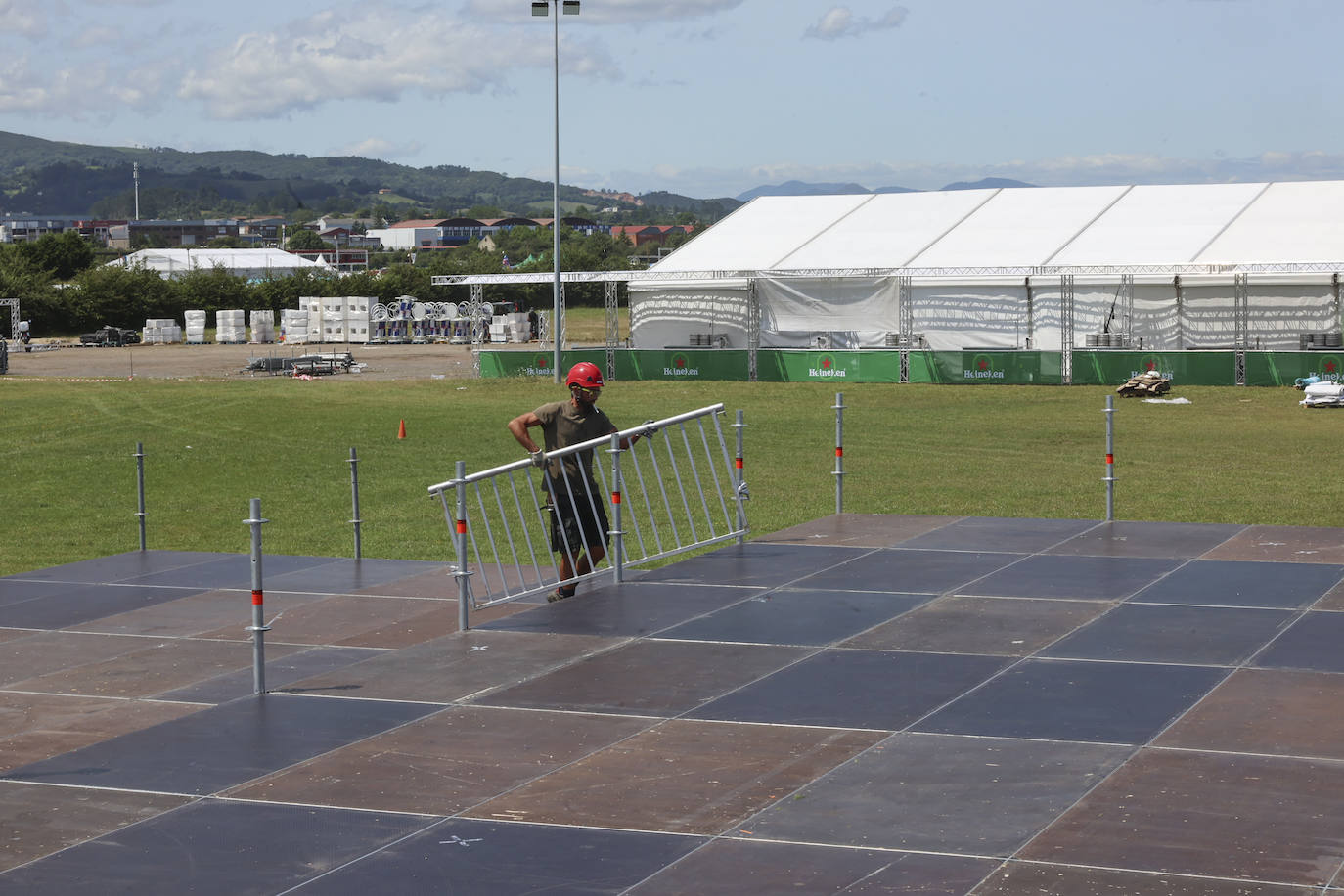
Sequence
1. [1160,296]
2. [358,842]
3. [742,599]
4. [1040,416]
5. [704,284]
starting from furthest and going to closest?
1. [704,284]
2. [1160,296]
3. [1040,416]
4. [742,599]
5. [358,842]

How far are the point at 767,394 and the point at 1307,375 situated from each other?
46.2ft

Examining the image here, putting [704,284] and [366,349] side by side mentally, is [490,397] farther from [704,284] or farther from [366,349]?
[366,349]

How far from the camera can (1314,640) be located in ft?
33.7

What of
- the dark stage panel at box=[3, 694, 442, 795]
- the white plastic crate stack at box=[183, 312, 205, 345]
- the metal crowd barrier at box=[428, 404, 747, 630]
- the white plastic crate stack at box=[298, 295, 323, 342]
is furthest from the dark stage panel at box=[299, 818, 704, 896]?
the white plastic crate stack at box=[183, 312, 205, 345]

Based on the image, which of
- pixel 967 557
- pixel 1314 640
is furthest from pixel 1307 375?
→ pixel 1314 640

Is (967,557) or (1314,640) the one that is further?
(967,557)

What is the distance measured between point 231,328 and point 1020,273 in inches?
1847

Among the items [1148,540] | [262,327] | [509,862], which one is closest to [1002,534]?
[1148,540]

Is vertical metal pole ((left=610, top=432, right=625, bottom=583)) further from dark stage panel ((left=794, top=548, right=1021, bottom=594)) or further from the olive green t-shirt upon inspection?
dark stage panel ((left=794, top=548, right=1021, bottom=594))

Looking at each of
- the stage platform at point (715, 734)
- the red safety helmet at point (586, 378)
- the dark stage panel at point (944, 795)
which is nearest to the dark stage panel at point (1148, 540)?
the stage platform at point (715, 734)

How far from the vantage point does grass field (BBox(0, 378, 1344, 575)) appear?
19406 mm

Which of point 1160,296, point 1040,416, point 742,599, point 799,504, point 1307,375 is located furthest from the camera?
point 1160,296

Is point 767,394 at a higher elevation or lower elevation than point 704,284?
lower

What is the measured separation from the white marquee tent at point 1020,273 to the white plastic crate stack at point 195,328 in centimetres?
3399
